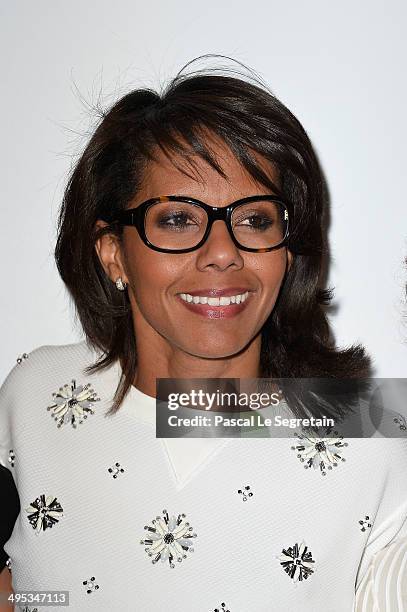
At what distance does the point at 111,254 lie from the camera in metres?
1.42

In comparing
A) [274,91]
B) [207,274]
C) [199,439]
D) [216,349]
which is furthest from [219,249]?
[274,91]

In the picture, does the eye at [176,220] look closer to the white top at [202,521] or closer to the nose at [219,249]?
the nose at [219,249]

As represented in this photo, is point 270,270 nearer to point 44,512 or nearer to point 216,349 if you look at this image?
point 216,349

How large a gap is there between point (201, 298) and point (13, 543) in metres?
0.53

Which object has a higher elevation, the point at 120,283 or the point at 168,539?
the point at 120,283

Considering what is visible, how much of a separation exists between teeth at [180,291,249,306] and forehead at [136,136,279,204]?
15 cm

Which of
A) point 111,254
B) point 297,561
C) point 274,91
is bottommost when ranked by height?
point 297,561

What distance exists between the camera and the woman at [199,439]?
128 cm

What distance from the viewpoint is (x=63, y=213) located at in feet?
5.00

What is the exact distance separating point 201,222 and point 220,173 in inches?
3.1

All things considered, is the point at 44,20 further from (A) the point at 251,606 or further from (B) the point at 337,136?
(A) the point at 251,606

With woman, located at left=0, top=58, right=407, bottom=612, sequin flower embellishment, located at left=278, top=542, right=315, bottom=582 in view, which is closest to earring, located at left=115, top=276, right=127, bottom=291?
woman, located at left=0, top=58, right=407, bottom=612

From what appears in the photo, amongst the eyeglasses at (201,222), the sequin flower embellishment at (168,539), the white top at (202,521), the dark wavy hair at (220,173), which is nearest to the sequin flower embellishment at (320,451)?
the white top at (202,521)

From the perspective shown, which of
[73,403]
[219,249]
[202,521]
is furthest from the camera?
[73,403]
